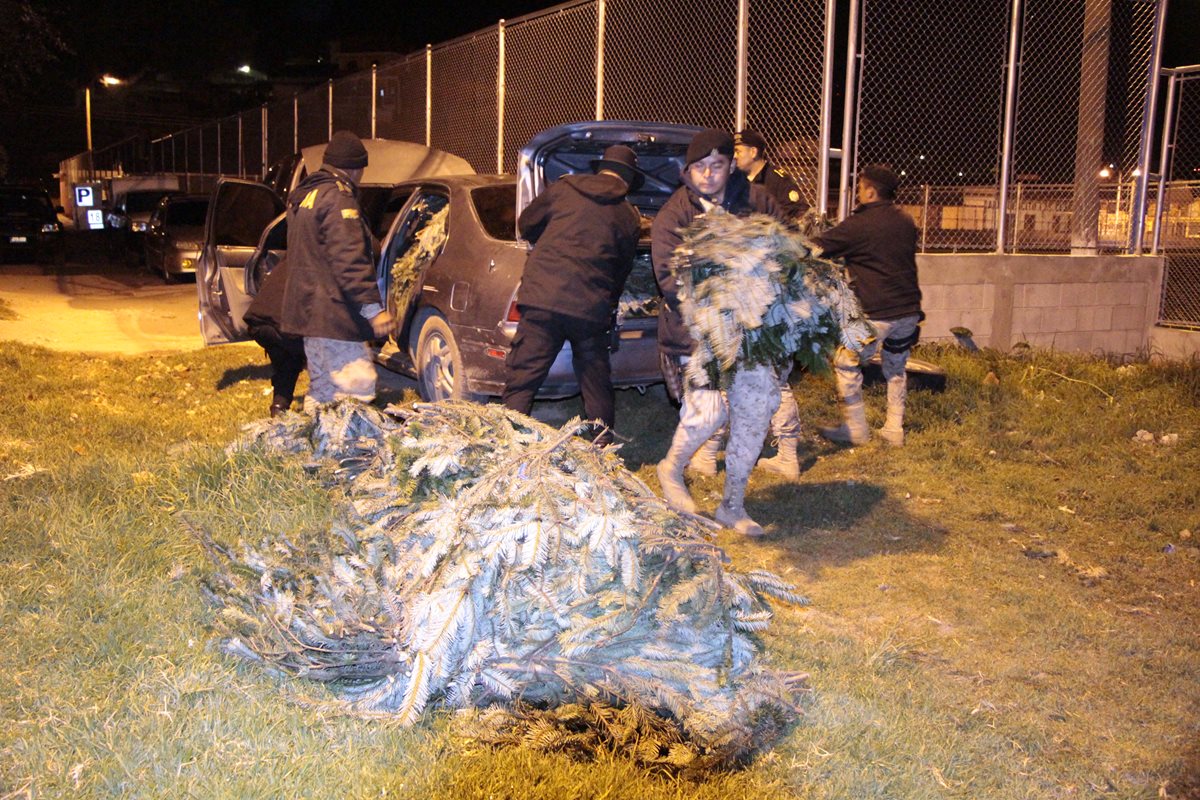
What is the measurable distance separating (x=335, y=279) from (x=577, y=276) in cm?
138

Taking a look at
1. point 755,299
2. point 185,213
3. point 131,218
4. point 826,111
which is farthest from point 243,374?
point 131,218

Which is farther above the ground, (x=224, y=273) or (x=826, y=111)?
(x=826, y=111)

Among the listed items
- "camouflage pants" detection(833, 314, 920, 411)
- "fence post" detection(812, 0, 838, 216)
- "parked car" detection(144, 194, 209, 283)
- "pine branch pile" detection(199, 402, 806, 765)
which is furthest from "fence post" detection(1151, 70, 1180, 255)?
"parked car" detection(144, 194, 209, 283)

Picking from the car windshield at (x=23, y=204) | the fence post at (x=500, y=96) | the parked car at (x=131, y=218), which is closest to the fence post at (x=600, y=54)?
the fence post at (x=500, y=96)

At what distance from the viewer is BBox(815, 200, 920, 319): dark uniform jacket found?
7090 millimetres

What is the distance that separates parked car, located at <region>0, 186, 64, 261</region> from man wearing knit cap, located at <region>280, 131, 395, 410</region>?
21.6 metres

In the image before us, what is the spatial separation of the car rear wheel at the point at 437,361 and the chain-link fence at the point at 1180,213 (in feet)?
27.6

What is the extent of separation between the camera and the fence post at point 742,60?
9.75 meters

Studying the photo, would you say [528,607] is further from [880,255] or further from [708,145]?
[880,255]

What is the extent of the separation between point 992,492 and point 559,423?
3.07m

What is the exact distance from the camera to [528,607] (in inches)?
146

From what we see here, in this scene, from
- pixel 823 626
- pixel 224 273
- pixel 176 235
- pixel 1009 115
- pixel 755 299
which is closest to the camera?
pixel 823 626

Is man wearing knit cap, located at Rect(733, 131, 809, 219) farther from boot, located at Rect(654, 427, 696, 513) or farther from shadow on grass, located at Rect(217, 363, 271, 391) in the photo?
shadow on grass, located at Rect(217, 363, 271, 391)

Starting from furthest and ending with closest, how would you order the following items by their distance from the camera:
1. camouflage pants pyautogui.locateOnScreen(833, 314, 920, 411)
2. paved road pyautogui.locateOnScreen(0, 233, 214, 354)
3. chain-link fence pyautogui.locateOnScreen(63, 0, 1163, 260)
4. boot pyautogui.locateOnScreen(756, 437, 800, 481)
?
paved road pyautogui.locateOnScreen(0, 233, 214, 354) < chain-link fence pyautogui.locateOnScreen(63, 0, 1163, 260) < camouflage pants pyautogui.locateOnScreen(833, 314, 920, 411) < boot pyautogui.locateOnScreen(756, 437, 800, 481)
